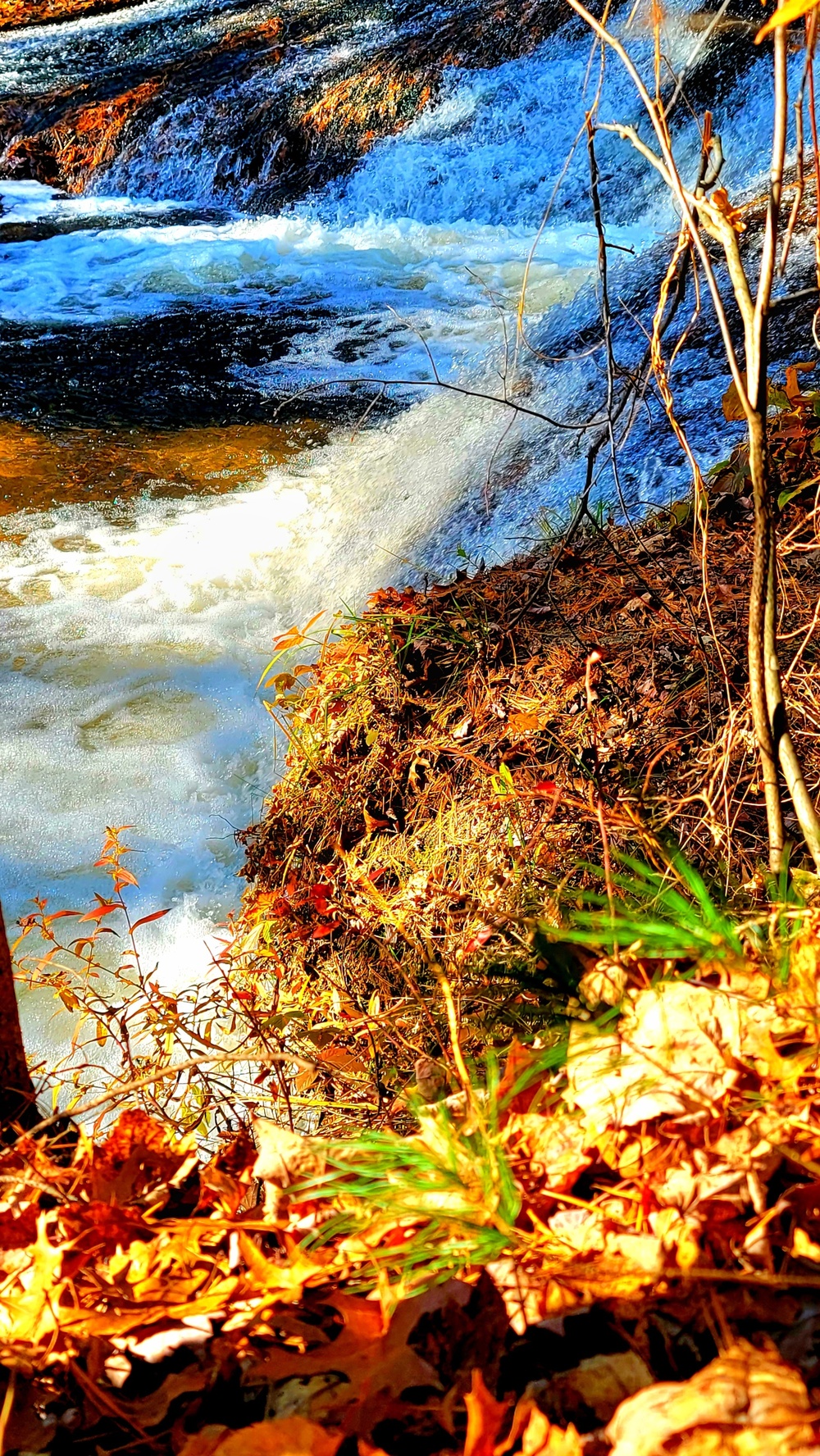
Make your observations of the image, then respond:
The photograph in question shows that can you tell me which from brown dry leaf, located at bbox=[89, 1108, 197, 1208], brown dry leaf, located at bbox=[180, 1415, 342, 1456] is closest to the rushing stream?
brown dry leaf, located at bbox=[89, 1108, 197, 1208]

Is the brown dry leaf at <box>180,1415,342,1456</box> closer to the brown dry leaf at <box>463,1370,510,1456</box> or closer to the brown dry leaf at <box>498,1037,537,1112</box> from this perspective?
the brown dry leaf at <box>463,1370,510,1456</box>

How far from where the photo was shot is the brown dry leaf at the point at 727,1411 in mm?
813

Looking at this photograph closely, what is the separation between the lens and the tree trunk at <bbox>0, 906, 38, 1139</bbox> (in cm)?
149

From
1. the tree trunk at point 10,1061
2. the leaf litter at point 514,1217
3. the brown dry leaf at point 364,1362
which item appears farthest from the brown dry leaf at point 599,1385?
the tree trunk at point 10,1061

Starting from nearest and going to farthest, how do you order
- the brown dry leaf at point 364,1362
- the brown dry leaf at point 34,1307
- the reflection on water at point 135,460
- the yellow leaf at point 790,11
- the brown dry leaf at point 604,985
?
the yellow leaf at point 790,11 < the brown dry leaf at point 364,1362 < the brown dry leaf at point 34,1307 < the brown dry leaf at point 604,985 < the reflection on water at point 135,460

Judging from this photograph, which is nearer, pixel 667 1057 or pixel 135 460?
pixel 667 1057

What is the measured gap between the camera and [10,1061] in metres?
1.52

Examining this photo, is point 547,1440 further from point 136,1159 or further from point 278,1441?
point 136,1159

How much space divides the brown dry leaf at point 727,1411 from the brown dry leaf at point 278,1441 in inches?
11.4

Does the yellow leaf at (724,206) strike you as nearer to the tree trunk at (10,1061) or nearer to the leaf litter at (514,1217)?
the leaf litter at (514,1217)

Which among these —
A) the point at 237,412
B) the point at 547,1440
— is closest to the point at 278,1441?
the point at 547,1440

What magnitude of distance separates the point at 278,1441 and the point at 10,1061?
0.77 meters

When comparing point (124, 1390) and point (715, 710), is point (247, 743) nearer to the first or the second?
point (715, 710)

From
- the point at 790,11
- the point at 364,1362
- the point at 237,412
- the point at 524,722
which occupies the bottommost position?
the point at 364,1362
